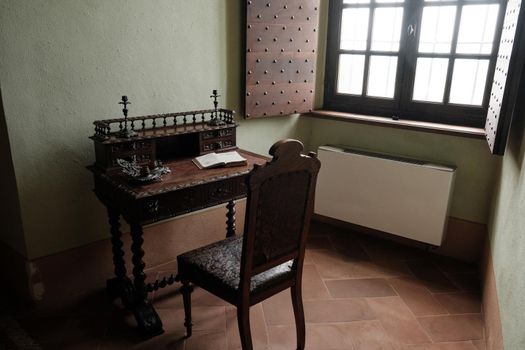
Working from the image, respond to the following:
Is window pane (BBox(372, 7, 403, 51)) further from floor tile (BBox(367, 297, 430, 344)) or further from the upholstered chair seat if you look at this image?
the upholstered chair seat

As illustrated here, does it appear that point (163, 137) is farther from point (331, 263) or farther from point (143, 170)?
point (331, 263)

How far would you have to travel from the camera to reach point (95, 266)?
2676 millimetres

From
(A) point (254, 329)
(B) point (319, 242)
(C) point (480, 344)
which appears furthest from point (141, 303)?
(C) point (480, 344)

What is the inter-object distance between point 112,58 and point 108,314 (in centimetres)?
147

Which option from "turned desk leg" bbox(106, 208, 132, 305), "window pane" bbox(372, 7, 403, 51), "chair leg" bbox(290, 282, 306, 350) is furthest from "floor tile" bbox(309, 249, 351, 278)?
"window pane" bbox(372, 7, 403, 51)

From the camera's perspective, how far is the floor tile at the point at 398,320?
233 cm

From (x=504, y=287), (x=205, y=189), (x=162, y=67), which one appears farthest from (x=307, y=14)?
(x=504, y=287)

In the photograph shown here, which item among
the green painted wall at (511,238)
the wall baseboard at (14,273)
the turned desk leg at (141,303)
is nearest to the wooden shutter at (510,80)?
the green painted wall at (511,238)

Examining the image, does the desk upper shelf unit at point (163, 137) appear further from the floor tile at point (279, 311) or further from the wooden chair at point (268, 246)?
the floor tile at point (279, 311)

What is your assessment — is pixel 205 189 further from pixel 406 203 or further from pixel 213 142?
pixel 406 203

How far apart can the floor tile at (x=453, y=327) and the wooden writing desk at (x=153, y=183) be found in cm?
129

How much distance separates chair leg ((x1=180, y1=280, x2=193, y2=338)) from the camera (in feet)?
7.32

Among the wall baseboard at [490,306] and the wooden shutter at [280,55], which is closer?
the wall baseboard at [490,306]

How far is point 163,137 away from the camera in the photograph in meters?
2.49
